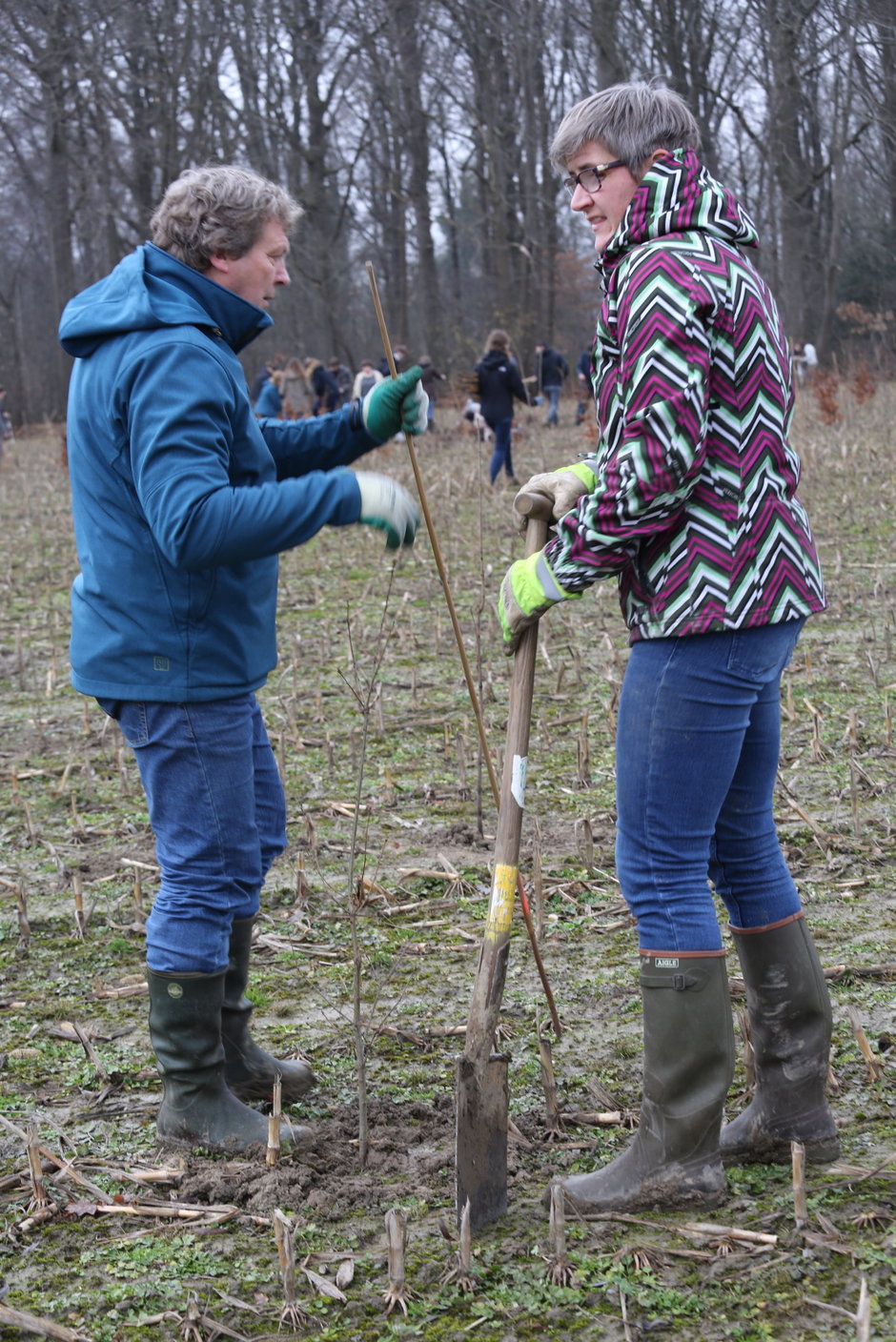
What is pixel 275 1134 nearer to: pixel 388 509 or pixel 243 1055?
pixel 243 1055

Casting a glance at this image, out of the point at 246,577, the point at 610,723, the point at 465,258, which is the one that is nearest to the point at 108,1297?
the point at 246,577

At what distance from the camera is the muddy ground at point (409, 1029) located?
2.27 m

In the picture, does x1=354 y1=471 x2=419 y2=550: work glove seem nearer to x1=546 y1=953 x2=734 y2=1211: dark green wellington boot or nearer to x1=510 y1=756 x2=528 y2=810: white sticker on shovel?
x1=510 y1=756 x2=528 y2=810: white sticker on shovel

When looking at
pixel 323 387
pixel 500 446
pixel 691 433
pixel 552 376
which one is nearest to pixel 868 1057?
pixel 691 433

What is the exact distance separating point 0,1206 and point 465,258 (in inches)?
2014

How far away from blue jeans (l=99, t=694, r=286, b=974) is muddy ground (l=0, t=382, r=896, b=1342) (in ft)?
0.87

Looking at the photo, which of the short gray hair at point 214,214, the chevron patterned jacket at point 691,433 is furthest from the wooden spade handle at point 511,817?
the short gray hair at point 214,214

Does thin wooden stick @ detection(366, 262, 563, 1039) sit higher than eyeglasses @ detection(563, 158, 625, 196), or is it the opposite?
eyeglasses @ detection(563, 158, 625, 196)

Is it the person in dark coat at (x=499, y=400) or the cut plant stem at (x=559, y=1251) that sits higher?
the person in dark coat at (x=499, y=400)

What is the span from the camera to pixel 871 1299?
216cm

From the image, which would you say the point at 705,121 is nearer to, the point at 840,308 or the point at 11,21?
the point at 840,308

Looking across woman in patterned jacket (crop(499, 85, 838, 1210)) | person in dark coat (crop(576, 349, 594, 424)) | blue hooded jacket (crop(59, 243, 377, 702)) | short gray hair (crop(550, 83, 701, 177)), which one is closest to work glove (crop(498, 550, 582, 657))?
woman in patterned jacket (crop(499, 85, 838, 1210))

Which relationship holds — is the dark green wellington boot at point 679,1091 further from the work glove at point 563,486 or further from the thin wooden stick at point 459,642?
the work glove at point 563,486

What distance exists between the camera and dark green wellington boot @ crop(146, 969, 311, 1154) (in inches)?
111
